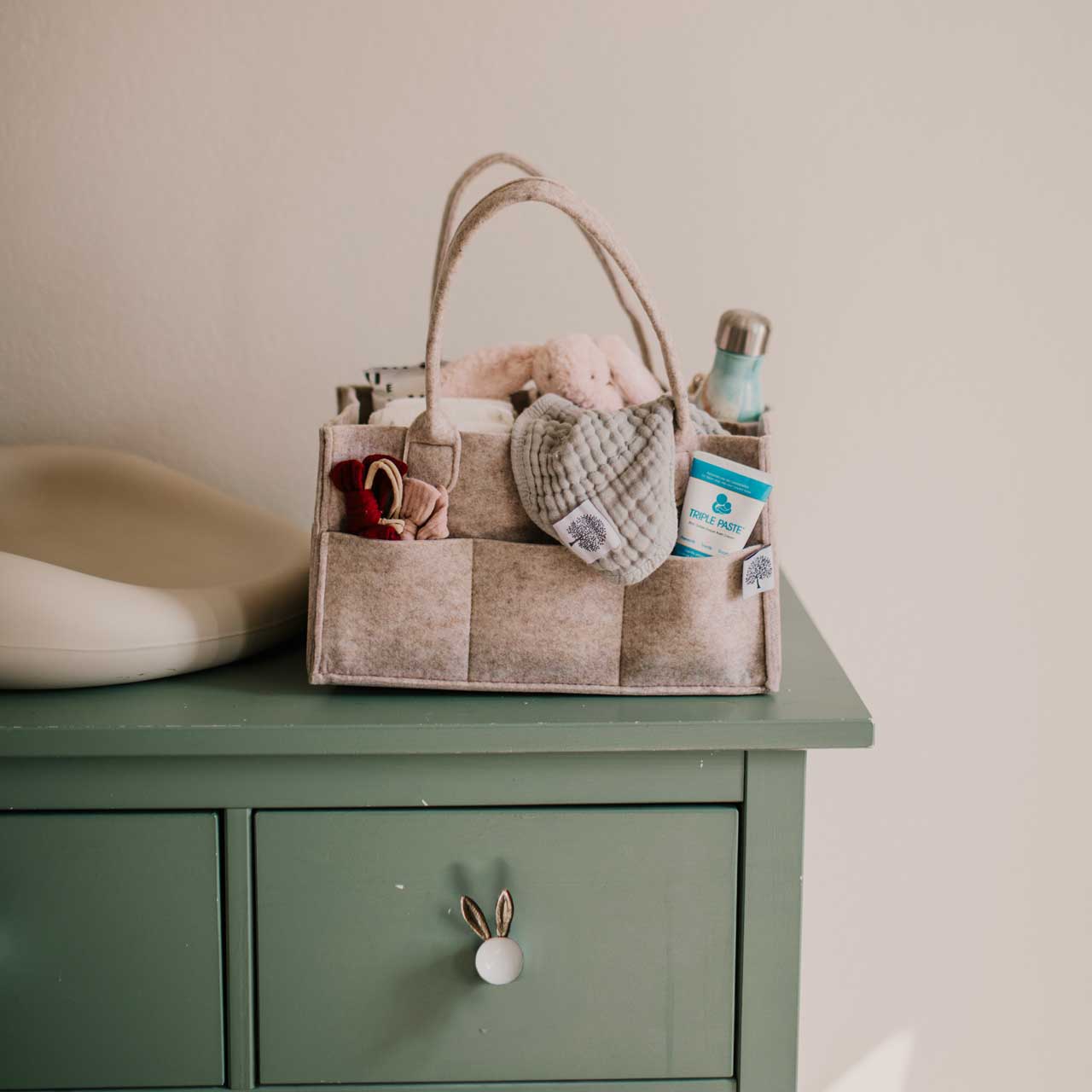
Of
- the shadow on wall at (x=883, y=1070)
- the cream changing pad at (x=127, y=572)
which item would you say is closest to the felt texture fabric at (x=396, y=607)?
the cream changing pad at (x=127, y=572)

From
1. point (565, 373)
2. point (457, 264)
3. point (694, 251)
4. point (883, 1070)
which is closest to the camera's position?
point (457, 264)

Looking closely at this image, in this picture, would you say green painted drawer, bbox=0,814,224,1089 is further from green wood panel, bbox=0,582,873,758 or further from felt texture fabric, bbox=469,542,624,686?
felt texture fabric, bbox=469,542,624,686

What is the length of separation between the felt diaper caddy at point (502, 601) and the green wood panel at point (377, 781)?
5cm

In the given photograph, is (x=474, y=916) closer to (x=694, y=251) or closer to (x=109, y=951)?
(x=109, y=951)

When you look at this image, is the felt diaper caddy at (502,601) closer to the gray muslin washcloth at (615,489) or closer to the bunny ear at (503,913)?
the gray muslin washcloth at (615,489)

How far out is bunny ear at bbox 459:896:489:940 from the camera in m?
0.75

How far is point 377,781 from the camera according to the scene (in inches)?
29.3

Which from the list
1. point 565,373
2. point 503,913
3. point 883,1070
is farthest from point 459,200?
point 883,1070

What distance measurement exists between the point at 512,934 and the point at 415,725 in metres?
0.17

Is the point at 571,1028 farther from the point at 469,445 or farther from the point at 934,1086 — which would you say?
the point at 934,1086

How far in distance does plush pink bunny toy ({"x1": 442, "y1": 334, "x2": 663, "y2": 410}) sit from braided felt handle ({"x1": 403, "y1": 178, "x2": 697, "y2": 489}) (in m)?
0.13

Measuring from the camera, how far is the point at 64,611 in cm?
74

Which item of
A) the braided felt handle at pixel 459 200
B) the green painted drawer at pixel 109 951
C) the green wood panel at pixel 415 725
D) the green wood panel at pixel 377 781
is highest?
the braided felt handle at pixel 459 200

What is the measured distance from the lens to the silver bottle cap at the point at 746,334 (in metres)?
0.85
